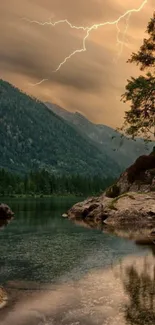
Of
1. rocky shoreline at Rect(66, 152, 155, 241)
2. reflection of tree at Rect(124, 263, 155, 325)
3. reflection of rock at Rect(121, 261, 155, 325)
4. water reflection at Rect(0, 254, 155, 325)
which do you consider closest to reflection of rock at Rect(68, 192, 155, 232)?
rocky shoreline at Rect(66, 152, 155, 241)

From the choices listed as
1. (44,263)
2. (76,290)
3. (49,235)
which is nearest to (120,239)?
(49,235)

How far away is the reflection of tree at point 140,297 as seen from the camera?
47.4 ft

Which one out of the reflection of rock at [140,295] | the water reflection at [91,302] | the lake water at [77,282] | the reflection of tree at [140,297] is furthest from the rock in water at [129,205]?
the water reflection at [91,302]

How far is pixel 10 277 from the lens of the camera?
21812mm

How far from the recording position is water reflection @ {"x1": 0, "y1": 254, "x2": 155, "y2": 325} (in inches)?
564

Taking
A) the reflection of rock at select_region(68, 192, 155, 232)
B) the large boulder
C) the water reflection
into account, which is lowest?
the water reflection

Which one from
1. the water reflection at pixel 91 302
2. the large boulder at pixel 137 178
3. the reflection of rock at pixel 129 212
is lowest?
the water reflection at pixel 91 302

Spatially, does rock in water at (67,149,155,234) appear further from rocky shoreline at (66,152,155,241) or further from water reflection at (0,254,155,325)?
water reflection at (0,254,155,325)

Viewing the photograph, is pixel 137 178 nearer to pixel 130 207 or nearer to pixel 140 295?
pixel 130 207

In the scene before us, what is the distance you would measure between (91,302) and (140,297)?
2192 millimetres

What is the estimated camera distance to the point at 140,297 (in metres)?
17.0

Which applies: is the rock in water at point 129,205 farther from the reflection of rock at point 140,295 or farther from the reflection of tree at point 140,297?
the reflection of tree at point 140,297

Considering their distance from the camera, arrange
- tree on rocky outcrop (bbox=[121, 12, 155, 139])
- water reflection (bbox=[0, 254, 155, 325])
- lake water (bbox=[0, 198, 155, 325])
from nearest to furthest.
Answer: water reflection (bbox=[0, 254, 155, 325]), lake water (bbox=[0, 198, 155, 325]), tree on rocky outcrop (bbox=[121, 12, 155, 139])

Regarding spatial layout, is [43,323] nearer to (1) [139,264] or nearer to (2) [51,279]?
(2) [51,279]
